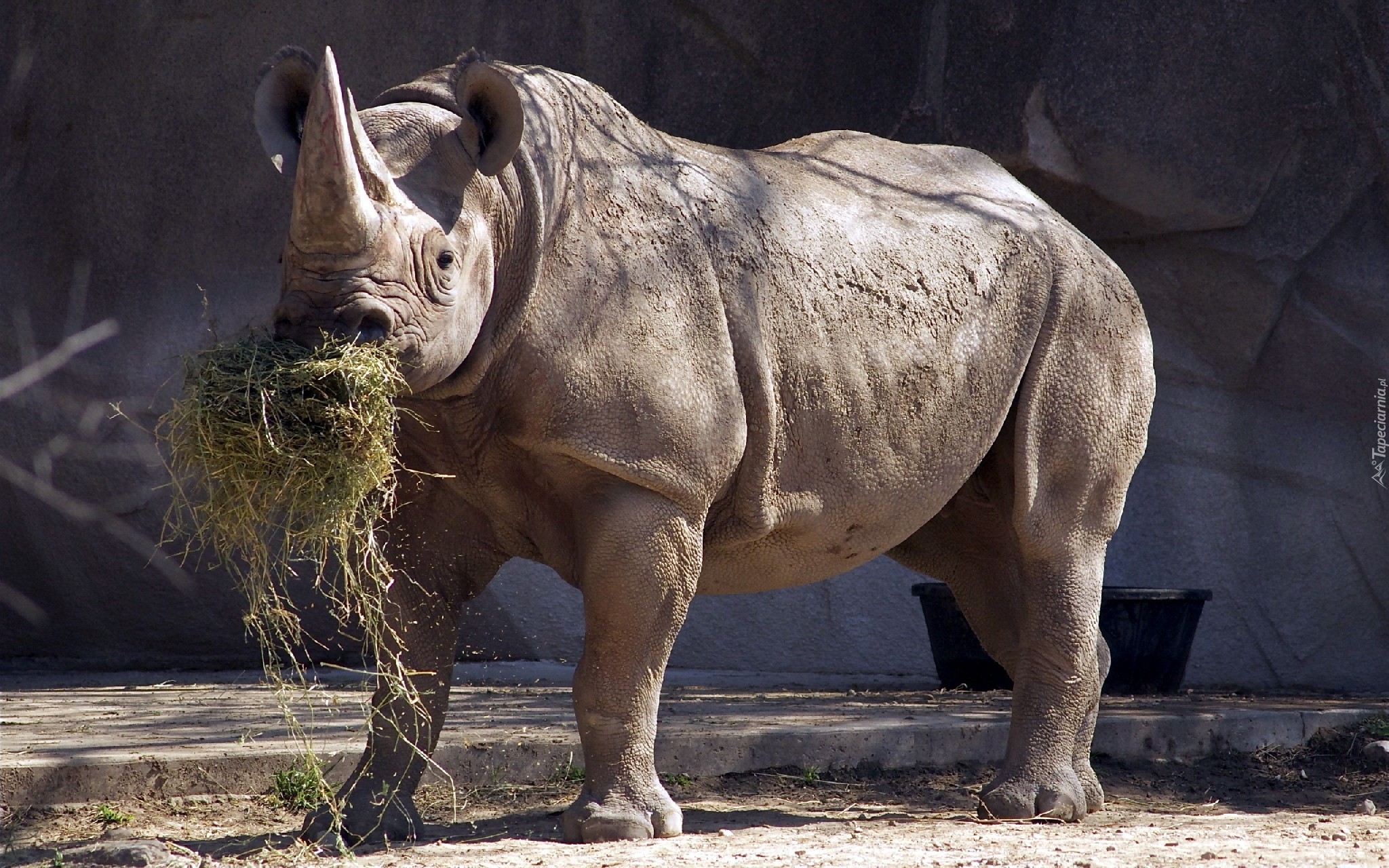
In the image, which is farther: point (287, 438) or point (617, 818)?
point (617, 818)

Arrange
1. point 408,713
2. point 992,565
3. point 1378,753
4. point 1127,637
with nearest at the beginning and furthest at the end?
point 408,713 < point 992,565 < point 1378,753 < point 1127,637

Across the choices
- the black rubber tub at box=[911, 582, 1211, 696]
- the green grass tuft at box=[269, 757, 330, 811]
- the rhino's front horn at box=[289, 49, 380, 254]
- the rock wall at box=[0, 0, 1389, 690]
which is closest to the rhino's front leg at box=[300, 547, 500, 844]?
the green grass tuft at box=[269, 757, 330, 811]

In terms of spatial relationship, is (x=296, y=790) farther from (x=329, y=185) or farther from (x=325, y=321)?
(x=329, y=185)

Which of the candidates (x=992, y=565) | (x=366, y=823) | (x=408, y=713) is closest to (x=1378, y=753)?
(x=992, y=565)

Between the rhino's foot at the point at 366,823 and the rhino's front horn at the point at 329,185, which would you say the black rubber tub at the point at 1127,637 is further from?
the rhino's front horn at the point at 329,185

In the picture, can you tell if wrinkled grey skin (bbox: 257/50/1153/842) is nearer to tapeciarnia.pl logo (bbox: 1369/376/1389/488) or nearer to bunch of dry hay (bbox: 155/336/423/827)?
bunch of dry hay (bbox: 155/336/423/827)

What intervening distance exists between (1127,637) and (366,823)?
174 inches

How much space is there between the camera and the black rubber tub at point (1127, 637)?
7.30 meters

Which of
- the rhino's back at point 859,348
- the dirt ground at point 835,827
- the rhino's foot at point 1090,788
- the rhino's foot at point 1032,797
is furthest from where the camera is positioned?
the rhino's foot at point 1090,788

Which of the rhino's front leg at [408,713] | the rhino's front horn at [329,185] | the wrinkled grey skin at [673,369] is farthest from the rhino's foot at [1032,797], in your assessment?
the rhino's front horn at [329,185]

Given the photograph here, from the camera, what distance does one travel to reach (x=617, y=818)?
374 cm

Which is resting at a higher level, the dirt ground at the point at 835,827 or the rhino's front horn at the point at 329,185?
the rhino's front horn at the point at 329,185

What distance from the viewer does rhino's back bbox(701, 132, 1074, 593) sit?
4.14 meters

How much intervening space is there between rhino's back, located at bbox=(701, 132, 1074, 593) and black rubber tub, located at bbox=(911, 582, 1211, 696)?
113 inches
